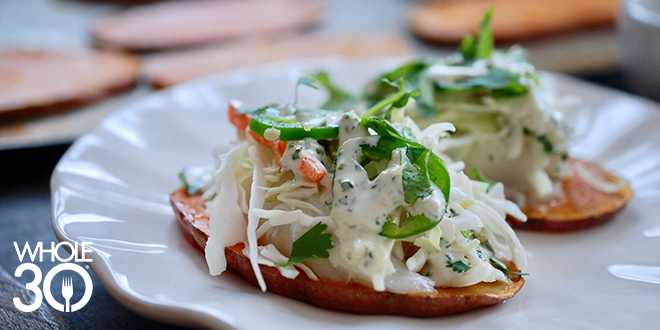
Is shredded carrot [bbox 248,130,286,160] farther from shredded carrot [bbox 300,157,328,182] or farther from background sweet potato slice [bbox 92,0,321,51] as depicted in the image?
background sweet potato slice [bbox 92,0,321,51]

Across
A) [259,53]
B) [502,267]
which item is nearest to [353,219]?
[502,267]

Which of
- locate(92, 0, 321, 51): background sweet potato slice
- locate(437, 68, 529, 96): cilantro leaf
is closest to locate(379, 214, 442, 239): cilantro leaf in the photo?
locate(437, 68, 529, 96): cilantro leaf

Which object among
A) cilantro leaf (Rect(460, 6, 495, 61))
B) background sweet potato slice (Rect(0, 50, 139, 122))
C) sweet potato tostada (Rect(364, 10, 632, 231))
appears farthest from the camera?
background sweet potato slice (Rect(0, 50, 139, 122))

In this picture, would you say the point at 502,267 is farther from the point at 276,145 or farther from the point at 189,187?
the point at 189,187

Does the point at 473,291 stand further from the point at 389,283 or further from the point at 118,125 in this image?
the point at 118,125

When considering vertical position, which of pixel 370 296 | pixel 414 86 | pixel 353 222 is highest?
pixel 414 86

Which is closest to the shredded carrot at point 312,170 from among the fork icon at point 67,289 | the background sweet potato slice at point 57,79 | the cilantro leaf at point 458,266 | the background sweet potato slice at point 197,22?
the cilantro leaf at point 458,266
